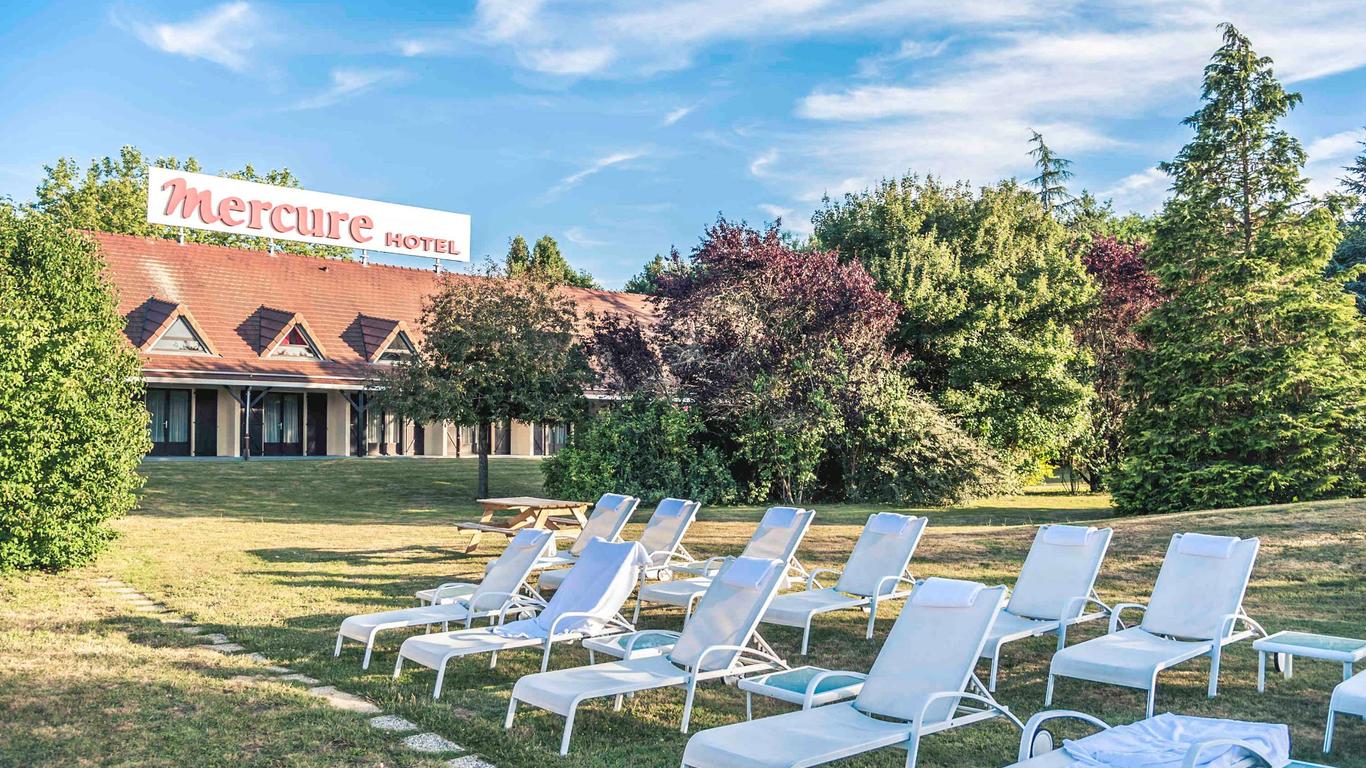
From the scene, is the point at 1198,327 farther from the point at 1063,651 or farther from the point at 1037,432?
the point at 1063,651

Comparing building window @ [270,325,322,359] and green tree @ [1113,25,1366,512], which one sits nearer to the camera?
green tree @ [1113,25,1366,512]

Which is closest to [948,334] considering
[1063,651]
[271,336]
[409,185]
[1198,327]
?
[1198,327]

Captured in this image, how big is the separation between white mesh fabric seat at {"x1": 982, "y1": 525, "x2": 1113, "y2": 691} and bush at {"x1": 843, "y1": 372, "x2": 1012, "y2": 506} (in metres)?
11.3

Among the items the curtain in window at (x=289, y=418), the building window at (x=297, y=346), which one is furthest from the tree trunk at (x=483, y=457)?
the curtain in window at (x=289, y=418)

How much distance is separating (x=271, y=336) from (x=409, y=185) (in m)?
16.1

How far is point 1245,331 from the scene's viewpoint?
17.7m

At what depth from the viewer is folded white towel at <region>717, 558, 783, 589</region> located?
6340mm

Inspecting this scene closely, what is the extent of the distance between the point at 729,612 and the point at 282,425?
27511 millimetres

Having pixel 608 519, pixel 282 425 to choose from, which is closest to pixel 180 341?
pixel 282 425

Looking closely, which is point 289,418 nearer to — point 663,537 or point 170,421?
point 170,421

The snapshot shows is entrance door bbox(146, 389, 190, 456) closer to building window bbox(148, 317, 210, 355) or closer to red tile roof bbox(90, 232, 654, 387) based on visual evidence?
building window bbox(148, 317, 210, 355)

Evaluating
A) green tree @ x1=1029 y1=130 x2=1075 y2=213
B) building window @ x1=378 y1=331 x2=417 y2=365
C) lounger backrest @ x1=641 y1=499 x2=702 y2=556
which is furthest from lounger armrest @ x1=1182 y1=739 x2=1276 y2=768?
green tree @ x1=1029 y1=130 x2=1075 y2=213

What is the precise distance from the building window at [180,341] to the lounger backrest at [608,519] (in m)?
20.8

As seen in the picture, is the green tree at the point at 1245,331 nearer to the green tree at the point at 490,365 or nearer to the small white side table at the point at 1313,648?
the green tree at the point at 490,365
